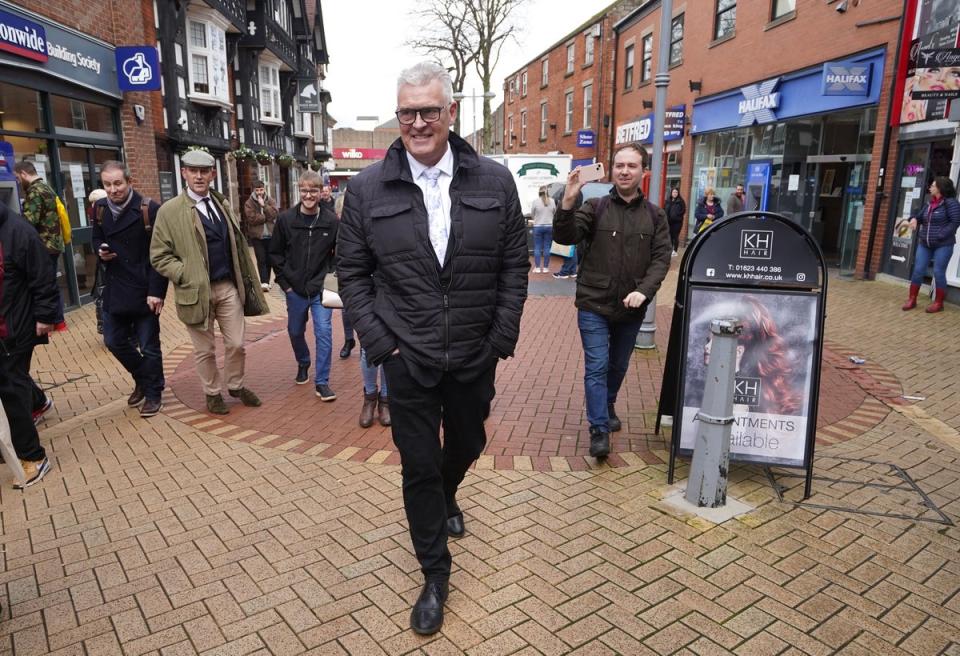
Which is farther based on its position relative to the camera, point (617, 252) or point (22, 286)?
point (617, 252)

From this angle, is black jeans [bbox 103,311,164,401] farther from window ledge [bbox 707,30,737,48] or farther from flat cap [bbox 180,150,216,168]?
window ledge [bbox 707,30,737,48]

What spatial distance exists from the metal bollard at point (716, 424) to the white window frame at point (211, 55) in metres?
15.9

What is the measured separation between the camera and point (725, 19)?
1695cm

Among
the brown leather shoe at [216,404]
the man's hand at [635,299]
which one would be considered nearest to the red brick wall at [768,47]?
the man's hand at [635,299]

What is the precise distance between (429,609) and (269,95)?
24.7m

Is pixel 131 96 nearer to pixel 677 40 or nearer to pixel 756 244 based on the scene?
pixel 756 244

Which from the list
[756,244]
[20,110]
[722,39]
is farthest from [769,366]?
[722,39]

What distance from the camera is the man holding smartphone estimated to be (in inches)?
198

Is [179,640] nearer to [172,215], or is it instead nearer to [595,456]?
[595,456]

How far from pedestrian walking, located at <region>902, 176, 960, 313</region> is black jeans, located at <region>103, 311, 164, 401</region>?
9.22 m

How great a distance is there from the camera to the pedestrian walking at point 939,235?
8594 millimetres

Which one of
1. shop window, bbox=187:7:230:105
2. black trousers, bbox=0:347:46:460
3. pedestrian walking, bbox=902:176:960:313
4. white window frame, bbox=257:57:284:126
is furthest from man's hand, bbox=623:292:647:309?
white window frame, bbox=257:57:284:126

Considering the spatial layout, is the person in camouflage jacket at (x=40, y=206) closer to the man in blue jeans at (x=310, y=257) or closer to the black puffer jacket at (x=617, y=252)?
the man in blue jeans at (x=310, y=257)

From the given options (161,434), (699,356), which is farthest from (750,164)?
(161,434)
